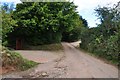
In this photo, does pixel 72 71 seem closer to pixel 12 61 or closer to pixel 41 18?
pixel 12 61

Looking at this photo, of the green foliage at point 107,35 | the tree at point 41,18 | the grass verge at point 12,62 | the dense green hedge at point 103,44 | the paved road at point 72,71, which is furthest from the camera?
the tree at point 41,18

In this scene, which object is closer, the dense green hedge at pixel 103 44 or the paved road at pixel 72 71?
the paved road at pixel 72 71

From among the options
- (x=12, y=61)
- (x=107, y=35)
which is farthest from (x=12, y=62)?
(x=107, y=35)

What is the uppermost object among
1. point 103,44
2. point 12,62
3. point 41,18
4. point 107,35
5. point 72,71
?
point 41,18

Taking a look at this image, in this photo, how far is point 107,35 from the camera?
2380 cm

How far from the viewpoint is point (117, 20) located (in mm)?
20406

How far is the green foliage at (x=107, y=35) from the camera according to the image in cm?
1819

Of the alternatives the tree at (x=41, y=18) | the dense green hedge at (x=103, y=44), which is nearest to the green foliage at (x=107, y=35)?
the dense green hedge at (x=103, y=44)

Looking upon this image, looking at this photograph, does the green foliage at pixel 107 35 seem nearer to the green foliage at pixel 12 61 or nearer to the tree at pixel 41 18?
the tree at pixel 41 18

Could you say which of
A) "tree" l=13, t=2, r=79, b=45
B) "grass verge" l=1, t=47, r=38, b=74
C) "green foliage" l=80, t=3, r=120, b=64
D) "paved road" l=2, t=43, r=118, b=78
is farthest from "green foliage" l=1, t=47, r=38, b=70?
"tree" l=13, t=2, r=79, b=45

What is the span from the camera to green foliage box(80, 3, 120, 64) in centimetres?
1819

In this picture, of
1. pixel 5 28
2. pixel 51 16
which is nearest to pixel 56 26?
pixel 51 16

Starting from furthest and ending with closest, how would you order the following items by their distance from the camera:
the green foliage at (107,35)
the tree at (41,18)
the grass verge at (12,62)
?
the tree at (41,18) < the green foliage at (107,35) < the grass verge at (12,62)

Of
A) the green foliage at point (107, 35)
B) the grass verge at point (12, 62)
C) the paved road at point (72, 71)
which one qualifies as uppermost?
the green foliage at point (107, 35)
